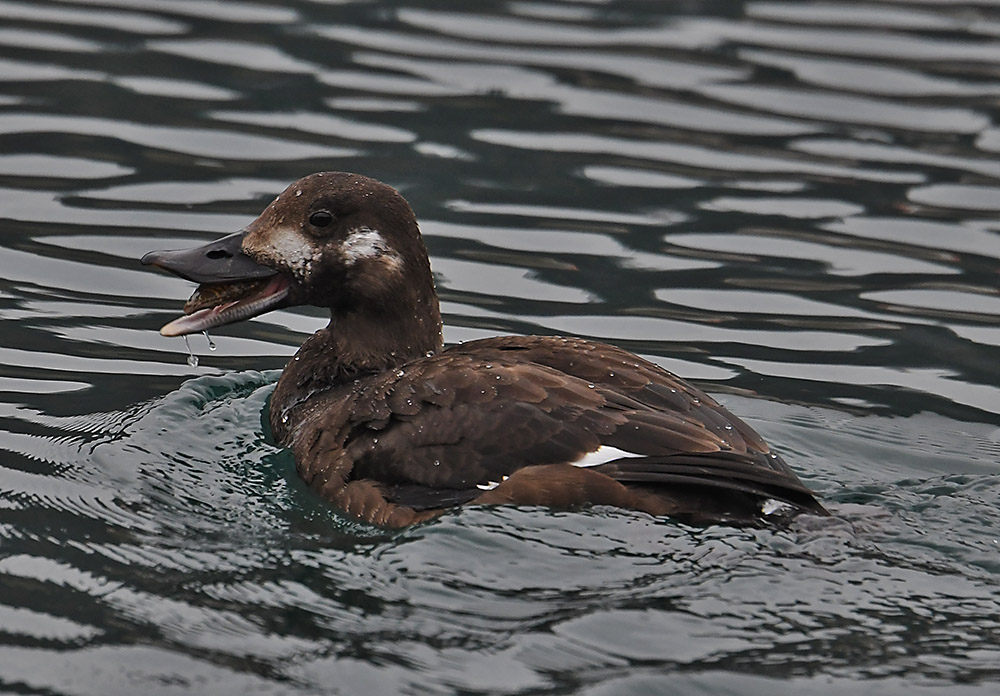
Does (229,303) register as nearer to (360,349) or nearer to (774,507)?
(360,349)

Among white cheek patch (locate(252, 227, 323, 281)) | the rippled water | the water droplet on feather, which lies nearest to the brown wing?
the rippled water

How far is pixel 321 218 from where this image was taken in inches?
244

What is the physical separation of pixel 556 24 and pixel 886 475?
5.94 metres

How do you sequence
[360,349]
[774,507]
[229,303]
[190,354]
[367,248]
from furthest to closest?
[190,354] < [229,303] < [360,349] < [367,248] < [774,507]

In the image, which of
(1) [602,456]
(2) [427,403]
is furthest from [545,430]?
(2) [427,403]

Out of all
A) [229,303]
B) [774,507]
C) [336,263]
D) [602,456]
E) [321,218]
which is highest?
[321,218]

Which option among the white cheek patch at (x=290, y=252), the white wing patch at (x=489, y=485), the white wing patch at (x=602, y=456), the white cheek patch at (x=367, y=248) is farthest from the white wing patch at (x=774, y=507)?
the white cheek patch at (x=290, y=252)

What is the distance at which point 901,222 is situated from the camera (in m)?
9.05

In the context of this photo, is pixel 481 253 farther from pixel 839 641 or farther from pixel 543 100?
pixel 839 641

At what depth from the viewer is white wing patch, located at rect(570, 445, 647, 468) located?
5.29m

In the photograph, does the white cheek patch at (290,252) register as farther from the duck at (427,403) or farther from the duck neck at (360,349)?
the duck neck at (360,349)

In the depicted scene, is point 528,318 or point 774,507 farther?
point 528,318

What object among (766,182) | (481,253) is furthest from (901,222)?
(481,253)

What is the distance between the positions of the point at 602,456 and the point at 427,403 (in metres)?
0.65
